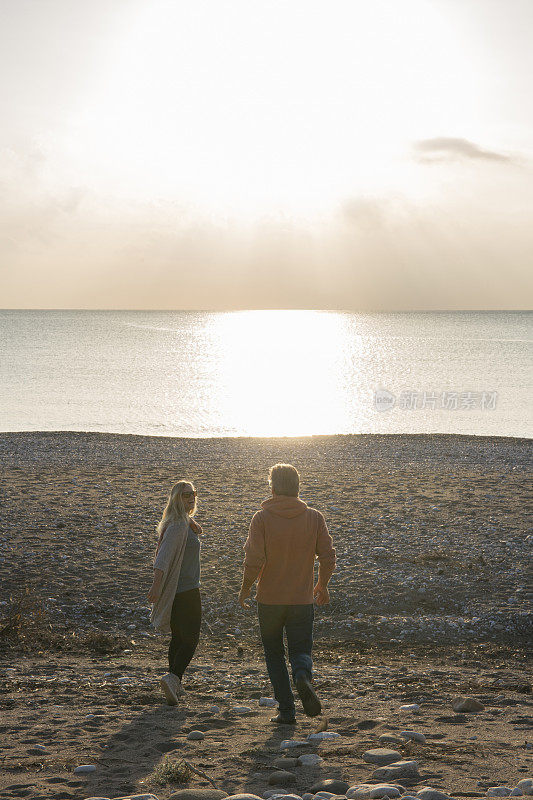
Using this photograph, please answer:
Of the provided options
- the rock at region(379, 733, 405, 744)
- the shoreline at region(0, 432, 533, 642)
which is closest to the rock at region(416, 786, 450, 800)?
the rock at region(379, 733, 405, 744)

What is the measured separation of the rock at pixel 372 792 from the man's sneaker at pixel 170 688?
2.54 m

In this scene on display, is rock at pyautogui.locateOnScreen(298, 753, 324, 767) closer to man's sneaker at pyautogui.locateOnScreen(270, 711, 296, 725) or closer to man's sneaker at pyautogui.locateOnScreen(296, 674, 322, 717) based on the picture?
man's sneaker at pyautogui.locateOnScreen(296, 674, 322, 717)

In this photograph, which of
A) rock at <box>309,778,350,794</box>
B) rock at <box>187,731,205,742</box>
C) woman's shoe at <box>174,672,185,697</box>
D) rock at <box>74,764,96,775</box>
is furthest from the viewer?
woman's shoe at <box>174,672,185,697</box>

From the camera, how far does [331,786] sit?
5.58 metres

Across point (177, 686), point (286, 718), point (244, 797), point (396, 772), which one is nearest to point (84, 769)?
point (244, 797)

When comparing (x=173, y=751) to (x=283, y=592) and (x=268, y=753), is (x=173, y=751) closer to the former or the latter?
(x=268, y=753)

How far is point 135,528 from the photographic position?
1471 centimetres

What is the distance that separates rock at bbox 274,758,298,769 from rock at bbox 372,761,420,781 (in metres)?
0.62

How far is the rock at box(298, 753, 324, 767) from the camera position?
6.08 meters

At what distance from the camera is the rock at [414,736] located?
6.57m

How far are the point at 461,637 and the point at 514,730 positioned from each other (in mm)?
3354

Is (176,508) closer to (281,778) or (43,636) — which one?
(281,778)

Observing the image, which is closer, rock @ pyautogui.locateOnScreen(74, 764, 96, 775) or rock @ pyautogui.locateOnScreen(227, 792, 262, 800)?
rock @ pyautogui.locateOnScreen(227, 792, 262, 800)

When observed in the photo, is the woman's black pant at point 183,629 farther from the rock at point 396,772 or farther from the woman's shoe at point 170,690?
the rock at point 396,772
